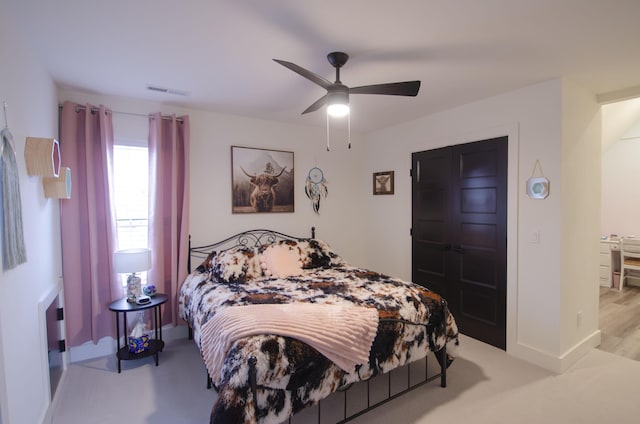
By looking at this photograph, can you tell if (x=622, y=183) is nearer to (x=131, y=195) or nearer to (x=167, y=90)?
(x=167, y=90)

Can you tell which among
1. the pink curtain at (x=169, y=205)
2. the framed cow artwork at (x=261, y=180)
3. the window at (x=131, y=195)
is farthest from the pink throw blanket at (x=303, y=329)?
the framed cow artwork at (x=261, y=180)

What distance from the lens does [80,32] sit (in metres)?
1.92

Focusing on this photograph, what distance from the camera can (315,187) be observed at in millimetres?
4375

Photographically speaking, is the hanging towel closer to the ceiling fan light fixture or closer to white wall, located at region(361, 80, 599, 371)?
the ceiling fan light fixture

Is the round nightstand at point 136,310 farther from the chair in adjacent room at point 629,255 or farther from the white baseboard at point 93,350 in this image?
the chair in adjacent room at point 629,255

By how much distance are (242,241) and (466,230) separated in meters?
2.62

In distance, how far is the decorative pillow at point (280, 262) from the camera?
3326mm

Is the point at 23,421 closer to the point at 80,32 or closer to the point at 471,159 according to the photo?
the point at 80,32

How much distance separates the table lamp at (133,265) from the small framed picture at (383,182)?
304cm

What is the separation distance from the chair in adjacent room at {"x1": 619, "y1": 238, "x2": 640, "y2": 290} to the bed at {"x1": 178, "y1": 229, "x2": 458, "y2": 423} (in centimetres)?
426

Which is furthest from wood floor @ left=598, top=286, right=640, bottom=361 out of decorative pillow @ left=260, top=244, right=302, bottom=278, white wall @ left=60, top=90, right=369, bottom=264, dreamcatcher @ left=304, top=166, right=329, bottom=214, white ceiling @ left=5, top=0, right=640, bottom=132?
dreamcatcher @ left=304, top=166, right=329, bottom=214

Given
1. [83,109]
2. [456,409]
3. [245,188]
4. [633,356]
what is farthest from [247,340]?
[633,356]

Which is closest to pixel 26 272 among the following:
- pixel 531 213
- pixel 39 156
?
pixel 39 156

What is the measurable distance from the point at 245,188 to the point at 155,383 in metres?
2.17
